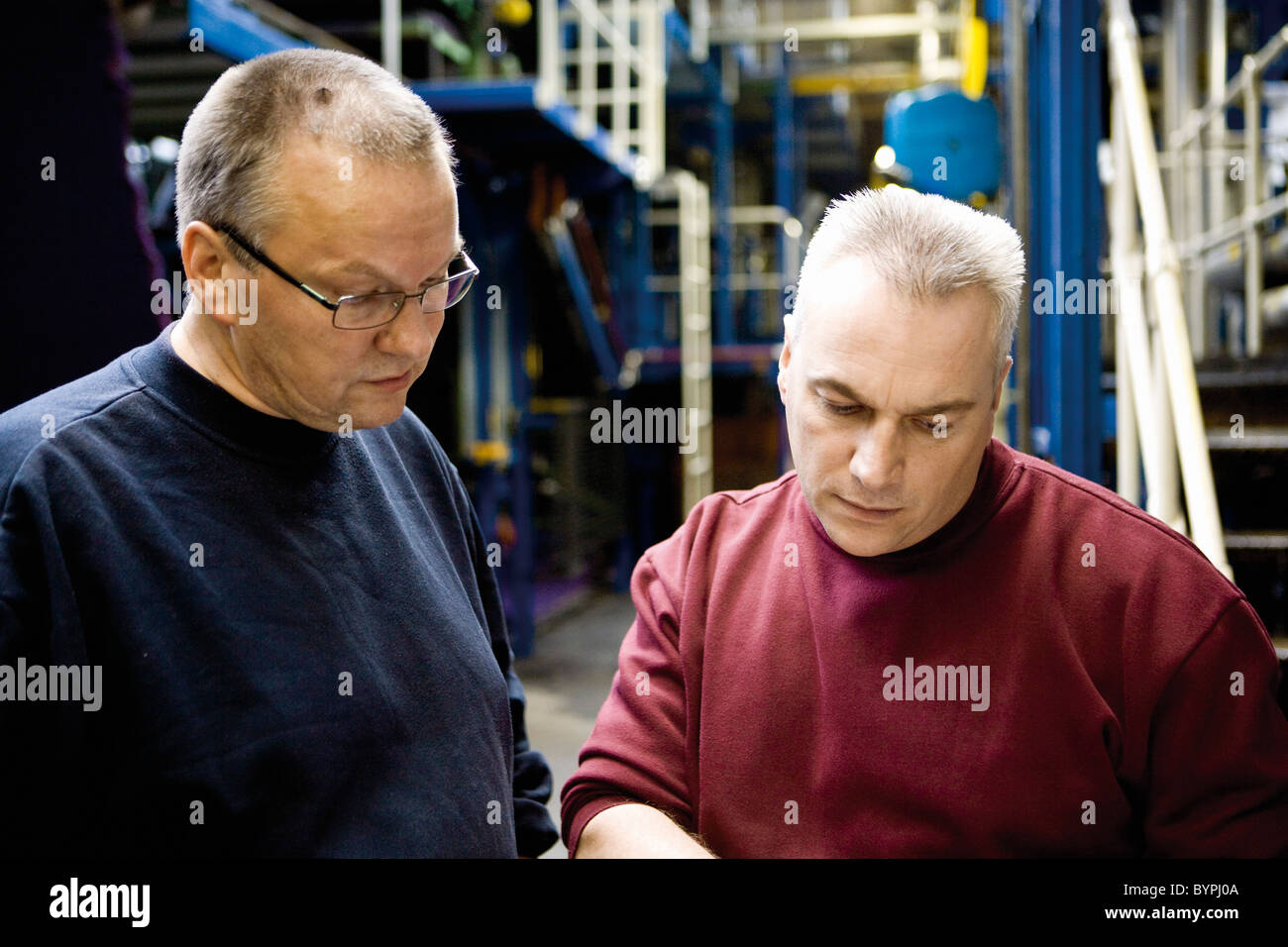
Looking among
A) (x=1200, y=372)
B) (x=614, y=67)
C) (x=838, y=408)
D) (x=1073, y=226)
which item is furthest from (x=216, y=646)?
(x=614, y=67)

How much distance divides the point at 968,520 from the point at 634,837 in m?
0.68

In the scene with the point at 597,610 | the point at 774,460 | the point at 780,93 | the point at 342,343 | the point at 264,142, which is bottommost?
the point at 597,610

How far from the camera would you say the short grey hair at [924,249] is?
1432 mm

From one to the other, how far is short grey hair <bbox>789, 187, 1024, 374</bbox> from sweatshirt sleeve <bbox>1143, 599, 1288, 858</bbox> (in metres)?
0.50

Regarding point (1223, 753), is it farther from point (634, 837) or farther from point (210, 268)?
point (210, 268)

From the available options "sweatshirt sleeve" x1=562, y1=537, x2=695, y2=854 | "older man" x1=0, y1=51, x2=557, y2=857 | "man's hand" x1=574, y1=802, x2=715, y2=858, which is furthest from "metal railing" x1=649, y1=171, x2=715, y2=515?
"older man" x1=0, y1=51, x2=557, y2=857

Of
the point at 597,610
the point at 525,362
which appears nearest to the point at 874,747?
the point at 525,362

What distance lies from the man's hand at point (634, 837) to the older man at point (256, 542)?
16 cm

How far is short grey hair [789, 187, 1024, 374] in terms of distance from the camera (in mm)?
1432

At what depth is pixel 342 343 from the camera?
142 centimetres
